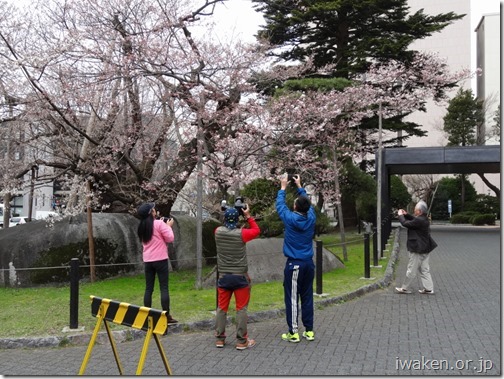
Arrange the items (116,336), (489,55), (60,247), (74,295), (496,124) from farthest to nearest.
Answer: (489,55)
(496,124)
(60,247)
(74,295)
(116,336)

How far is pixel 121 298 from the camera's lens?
930 centimetres

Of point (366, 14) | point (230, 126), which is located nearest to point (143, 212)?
point (230, 126)

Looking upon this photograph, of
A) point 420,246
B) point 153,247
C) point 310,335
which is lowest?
point 310,335

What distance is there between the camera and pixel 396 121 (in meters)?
25.4

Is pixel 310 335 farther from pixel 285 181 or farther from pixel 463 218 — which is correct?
pixel 463 218

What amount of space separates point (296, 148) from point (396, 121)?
45.7 feet

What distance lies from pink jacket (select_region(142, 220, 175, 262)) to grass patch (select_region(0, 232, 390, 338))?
1.07 m

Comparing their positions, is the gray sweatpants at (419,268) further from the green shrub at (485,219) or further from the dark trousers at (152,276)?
the green shrub at (485,219)

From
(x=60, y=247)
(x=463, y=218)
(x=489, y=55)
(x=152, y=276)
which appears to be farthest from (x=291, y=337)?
(x=489, y=55)

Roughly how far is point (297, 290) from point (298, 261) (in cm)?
41

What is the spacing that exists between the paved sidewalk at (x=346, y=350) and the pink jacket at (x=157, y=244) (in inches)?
46.3

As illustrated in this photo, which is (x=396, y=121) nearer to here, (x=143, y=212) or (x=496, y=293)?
(x=496, y=293)

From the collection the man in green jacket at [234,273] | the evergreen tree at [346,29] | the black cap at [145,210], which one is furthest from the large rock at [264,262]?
the evergreen tree at [346,29]

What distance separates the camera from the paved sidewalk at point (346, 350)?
5320 millimetres
